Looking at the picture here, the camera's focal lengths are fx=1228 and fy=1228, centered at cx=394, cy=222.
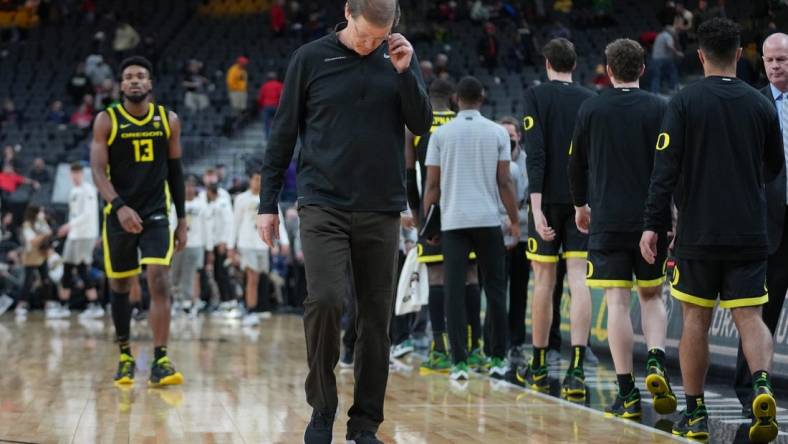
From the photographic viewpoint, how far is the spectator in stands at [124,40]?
30500mm

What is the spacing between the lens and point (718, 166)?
5.85 metres

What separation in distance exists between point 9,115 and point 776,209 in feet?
77.2

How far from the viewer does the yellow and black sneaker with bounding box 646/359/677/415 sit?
6215 millimetres

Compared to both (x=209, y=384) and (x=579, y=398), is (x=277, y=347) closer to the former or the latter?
(x=209, y=384)

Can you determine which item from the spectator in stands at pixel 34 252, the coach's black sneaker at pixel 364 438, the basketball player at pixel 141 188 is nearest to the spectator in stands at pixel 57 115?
the spectator in stands at pixel 34 252

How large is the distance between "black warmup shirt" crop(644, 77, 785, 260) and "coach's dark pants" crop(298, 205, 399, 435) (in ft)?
4.96

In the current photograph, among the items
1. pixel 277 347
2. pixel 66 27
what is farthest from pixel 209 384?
pixel 66 27

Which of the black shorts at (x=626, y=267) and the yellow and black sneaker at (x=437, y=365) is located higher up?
the black shorts at (x=626, y=267)

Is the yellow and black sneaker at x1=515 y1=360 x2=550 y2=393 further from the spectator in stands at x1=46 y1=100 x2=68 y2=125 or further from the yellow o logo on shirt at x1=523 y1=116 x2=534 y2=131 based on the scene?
the spectator in stands at x1=46 y1=100 x2=68 y2=125

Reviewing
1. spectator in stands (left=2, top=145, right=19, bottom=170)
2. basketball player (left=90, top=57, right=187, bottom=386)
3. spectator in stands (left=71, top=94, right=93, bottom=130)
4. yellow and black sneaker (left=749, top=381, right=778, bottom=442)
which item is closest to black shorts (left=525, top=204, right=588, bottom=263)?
yellow and black sneaker (left=749, top=381, right=778, bottom=442)

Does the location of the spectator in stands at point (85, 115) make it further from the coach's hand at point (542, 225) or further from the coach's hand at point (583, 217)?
the coach's hand at point (583, 217)

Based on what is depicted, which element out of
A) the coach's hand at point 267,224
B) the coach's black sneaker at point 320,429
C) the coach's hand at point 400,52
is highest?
the coach's hand at point 400,52

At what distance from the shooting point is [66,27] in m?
32.8

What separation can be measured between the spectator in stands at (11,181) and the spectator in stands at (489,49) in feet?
31.0
